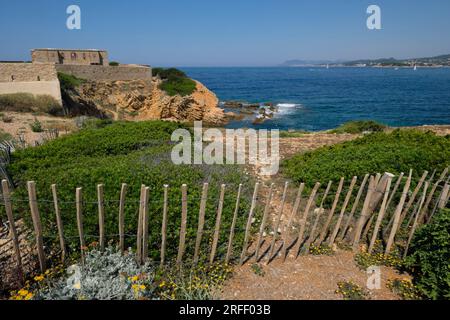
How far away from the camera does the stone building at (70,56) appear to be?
2972cm

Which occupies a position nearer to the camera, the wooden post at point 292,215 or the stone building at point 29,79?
the wooden post at point 292,215

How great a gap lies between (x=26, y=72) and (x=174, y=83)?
15.3 meters

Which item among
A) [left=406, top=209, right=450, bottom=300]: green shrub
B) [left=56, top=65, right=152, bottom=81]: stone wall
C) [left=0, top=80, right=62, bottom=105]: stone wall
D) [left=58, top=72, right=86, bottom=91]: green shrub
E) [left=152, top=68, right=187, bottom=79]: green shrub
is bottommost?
[left=406, top=209, right=450, bottom=300]: green shrub

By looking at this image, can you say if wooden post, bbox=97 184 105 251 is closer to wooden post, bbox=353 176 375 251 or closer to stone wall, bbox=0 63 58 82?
wooden post, bbox=353 176 375 251

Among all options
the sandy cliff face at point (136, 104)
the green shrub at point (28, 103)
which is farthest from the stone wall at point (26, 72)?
the sandy cliff face at point (136, 104)

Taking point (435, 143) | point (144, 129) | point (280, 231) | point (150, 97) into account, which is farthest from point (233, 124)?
point (280, 231)

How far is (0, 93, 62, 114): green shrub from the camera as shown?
17844 millimetres

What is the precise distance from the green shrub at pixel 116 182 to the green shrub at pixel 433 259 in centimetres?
267

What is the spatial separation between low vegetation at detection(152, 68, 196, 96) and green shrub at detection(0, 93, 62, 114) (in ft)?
41.1

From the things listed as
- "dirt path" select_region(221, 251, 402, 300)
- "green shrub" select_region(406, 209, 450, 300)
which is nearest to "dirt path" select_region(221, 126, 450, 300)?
"dirt path" select_region(221, 251, 402, 300)

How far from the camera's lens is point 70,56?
3186cm

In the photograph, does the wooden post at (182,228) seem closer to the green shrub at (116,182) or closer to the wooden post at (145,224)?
the green shrub at (116,182)
